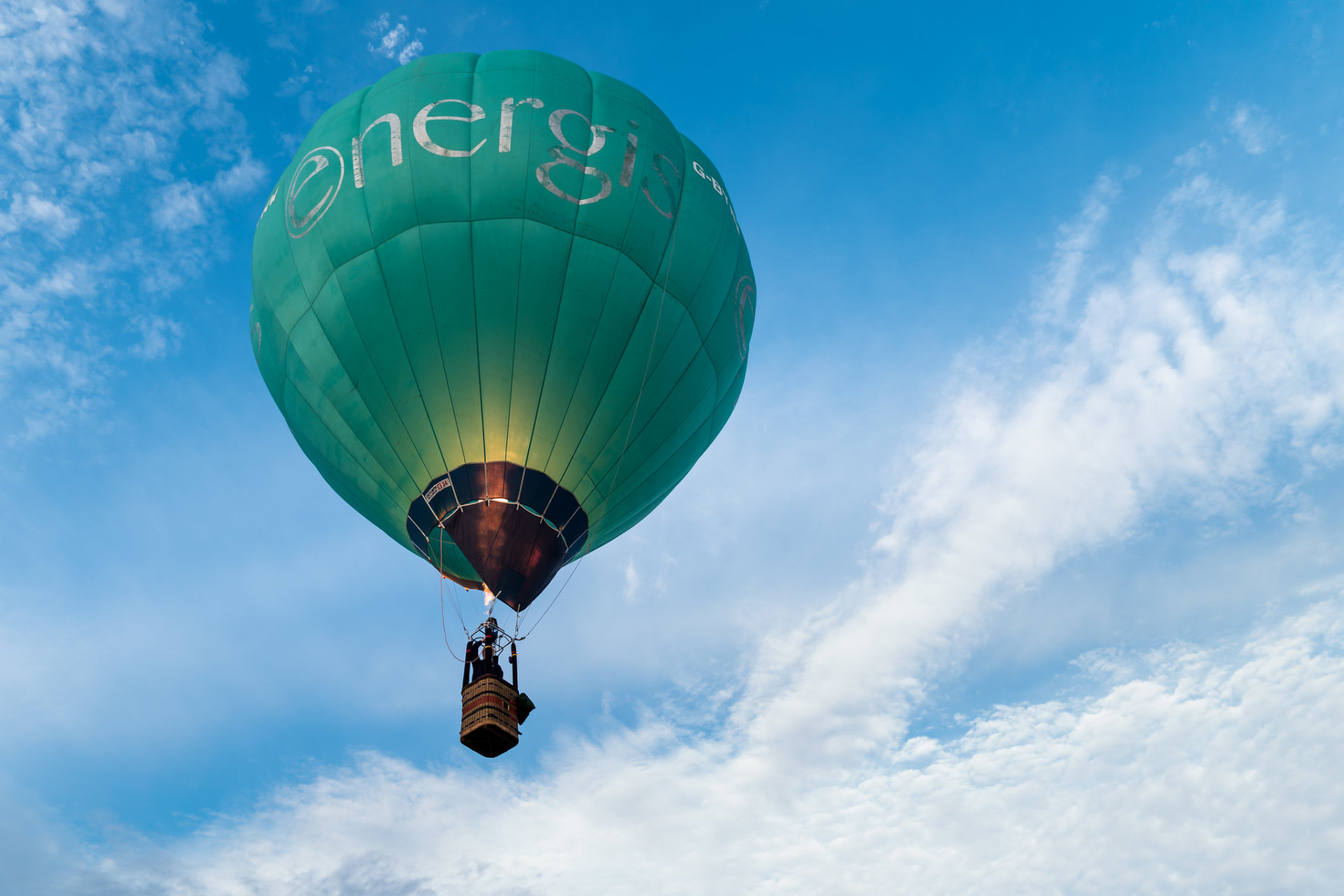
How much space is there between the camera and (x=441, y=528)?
10.7 m

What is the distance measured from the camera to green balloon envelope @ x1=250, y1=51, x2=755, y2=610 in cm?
1030

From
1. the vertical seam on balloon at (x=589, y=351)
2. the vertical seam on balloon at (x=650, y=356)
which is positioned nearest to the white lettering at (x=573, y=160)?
the vertical seam on balloon at (x=589, y=351)

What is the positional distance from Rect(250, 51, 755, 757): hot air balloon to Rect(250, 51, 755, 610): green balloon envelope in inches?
1.0

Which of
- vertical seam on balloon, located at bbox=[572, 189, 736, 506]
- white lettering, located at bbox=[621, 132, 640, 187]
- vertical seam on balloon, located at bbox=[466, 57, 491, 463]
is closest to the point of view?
vertical seam on balloon, located at bbox=[466, 57, 491, 463]

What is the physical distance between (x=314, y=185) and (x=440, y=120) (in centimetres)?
175

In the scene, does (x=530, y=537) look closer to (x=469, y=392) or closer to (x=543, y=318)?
(x=469, y=392)

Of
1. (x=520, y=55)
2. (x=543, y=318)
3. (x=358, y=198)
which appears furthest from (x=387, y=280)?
(x=520, y=55)

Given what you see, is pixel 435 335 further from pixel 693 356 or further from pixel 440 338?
pixel 693 356

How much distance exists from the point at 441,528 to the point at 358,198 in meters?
3.99

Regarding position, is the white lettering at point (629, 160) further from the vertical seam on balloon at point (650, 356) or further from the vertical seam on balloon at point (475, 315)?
the vertical seam on balloon at point (475, 315)

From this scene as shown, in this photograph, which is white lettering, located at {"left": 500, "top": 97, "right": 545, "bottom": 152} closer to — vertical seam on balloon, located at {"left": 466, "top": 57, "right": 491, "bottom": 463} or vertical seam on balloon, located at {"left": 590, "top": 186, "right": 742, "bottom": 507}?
vertical seam on balloon, located at {"left": 466, "top": 57, "right": 491, "bottom": 463}

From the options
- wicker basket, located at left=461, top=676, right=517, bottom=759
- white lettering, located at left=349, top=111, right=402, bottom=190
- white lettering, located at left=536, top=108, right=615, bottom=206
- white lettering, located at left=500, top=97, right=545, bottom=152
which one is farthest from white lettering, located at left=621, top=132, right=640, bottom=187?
wicker basket, located at left=461, top=676, right=517, bottom=759

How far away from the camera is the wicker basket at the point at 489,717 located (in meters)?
9.19

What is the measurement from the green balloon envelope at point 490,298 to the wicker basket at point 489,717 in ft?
4.29
